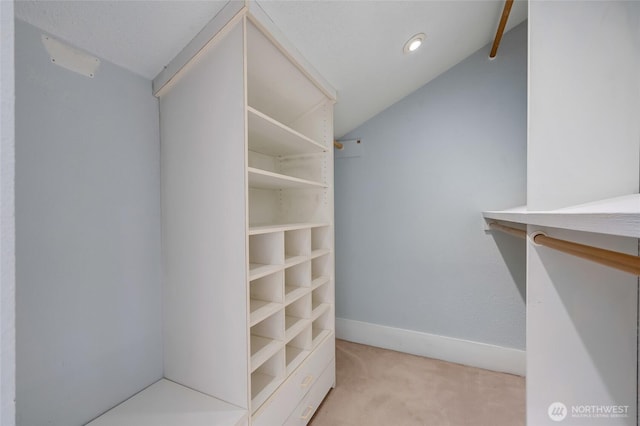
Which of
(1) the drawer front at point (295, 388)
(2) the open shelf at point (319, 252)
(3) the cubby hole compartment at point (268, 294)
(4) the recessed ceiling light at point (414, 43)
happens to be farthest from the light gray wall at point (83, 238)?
(4) the recessed ceiling light at point (414, 43)

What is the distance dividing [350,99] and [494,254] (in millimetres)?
1548

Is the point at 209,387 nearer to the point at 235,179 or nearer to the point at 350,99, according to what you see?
the point at 235,179

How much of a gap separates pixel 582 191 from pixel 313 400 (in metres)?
1.59

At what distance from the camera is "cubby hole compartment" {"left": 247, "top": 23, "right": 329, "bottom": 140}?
1.15m

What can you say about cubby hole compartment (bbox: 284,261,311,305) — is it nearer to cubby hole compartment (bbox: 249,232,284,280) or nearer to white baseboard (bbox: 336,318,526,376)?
cubby hole compartment (bbox: 249,232,284,280)

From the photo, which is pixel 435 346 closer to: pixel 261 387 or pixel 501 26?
pixel 261 387

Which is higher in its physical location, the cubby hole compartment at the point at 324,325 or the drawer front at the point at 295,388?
the cubby hole compartment at the point at 324,325

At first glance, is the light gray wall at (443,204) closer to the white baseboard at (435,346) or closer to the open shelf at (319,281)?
the white baseboard at (435,346)

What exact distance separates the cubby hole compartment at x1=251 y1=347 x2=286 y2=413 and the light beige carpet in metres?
0.46

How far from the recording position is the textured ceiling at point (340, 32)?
867mm

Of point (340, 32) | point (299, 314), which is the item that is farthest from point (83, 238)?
point (340, 32)

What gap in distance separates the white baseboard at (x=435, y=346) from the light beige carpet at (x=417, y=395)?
0.18 feet

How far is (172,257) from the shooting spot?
1167 mm

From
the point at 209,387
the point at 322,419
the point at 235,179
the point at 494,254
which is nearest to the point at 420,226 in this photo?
the point at 494,254
